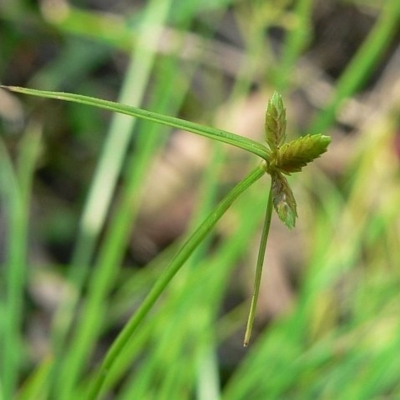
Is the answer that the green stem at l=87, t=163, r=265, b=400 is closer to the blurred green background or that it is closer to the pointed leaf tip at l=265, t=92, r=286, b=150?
the pointed leaf tip at l=265, t=92, r=286, b=150

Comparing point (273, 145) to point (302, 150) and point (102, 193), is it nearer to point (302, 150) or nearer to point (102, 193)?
point (302, 150)

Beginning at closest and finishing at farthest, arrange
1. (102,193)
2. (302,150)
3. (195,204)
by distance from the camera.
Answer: (302,150), (102,193), (195,204)

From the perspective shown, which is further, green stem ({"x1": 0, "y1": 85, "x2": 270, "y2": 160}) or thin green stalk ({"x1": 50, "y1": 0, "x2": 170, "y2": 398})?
thin green stalk ({"x1": 50, "y1": 0, "x2": 170, "y2": 398})

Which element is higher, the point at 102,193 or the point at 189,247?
the point at 102,193

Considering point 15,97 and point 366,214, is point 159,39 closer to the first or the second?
point 15,97

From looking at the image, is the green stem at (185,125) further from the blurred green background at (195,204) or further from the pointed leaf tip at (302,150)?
the blurred green background at (195,204)

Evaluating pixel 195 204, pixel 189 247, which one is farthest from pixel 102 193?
pixel 189 247

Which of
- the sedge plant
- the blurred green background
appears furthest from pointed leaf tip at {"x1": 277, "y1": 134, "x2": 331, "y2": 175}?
the blurred green background
